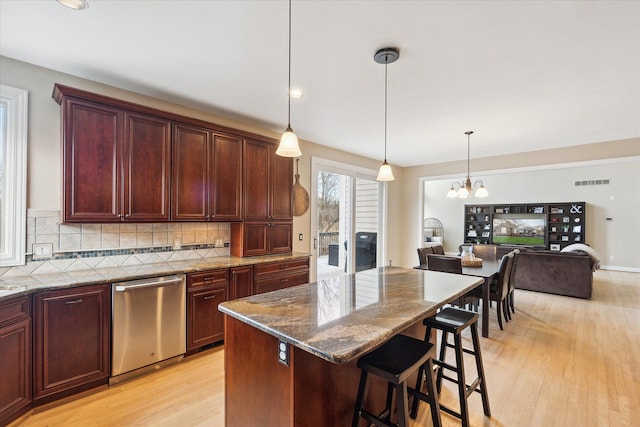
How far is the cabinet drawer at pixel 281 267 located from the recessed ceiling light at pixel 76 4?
8.26ft

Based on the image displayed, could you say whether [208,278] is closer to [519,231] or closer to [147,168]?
[147,168]

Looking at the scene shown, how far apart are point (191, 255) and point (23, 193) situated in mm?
1504

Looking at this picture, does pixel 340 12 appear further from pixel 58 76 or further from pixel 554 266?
pixel 554 266

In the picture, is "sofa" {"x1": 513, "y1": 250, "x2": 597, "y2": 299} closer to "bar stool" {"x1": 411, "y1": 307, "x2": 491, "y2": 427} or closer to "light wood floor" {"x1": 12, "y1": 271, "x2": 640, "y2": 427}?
"light wood floor" {"x1": 12, "y1": 271, "x2": 640, "y2": 427}

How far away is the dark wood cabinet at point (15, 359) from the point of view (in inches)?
72.8

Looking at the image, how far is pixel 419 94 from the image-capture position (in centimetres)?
291

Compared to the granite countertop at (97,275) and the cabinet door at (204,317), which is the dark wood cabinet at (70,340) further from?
the cabinet door at (204,317)

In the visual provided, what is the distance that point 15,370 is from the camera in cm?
193

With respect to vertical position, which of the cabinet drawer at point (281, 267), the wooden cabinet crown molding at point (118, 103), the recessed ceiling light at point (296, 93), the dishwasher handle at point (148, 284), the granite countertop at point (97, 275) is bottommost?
the cabinet drawer at point (281, 267)

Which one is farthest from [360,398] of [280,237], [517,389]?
[280,237]

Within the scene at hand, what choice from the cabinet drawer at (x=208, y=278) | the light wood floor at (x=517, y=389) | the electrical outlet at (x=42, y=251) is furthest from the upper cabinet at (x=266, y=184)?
the electrical outlet at (x=42, y=251)

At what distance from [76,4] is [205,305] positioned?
97.4 inches

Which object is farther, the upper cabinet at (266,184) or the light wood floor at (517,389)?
the upper cabinet at (266,184)

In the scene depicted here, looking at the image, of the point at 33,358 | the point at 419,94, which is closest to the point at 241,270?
the point at 33,358
